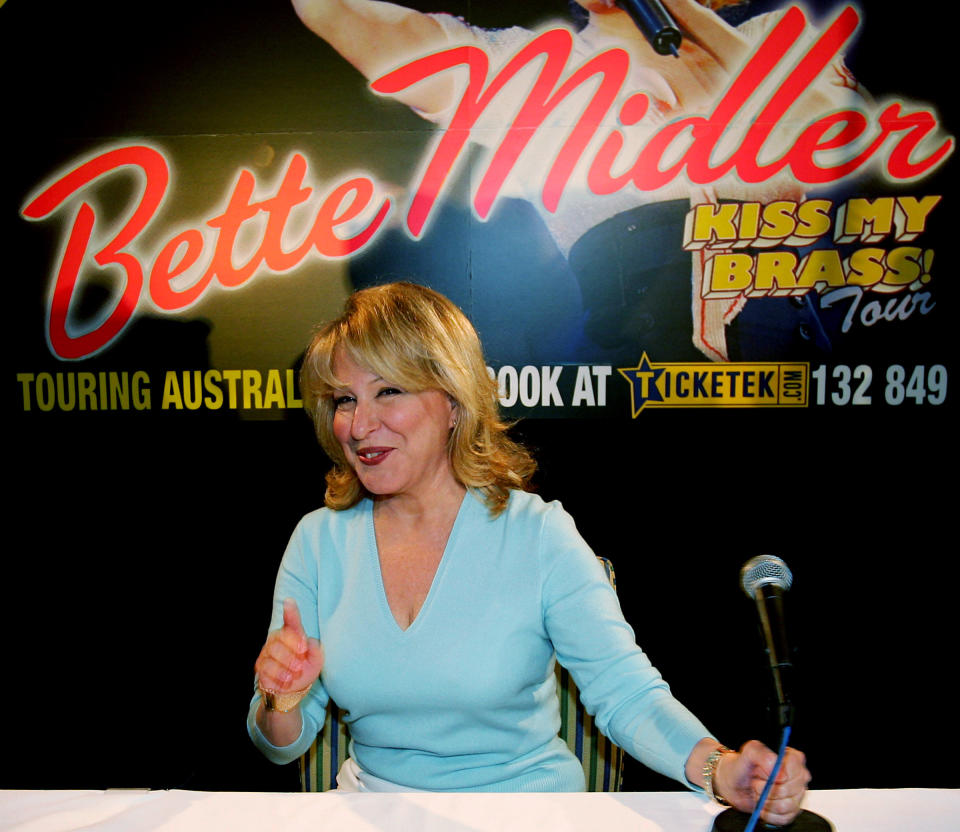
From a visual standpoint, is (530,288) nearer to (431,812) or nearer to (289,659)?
(289,659)

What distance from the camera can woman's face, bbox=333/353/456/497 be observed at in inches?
57.9

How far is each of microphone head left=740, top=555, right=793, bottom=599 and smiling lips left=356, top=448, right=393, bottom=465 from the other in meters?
0.77

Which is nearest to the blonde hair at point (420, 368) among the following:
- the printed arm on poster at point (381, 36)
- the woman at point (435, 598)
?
the woman at point (435, 598)

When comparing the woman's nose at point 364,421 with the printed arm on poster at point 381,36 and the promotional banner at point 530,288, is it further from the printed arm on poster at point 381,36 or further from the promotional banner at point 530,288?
the printed arm on poster at point 381,36

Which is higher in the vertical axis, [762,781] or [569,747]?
[762,781]

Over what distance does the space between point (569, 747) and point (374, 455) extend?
31.0 inches

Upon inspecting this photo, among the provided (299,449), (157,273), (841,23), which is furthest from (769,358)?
(157,273)

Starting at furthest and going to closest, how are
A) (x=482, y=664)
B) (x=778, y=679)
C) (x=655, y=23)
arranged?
(x=655, y=23) < (x=482, y=664) < (x=778, y=679)

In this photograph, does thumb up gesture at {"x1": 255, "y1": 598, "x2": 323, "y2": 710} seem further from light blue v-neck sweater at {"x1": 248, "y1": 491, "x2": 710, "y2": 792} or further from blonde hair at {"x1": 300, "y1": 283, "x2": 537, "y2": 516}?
blonde hair at {"x1": 300, "y1": 283, "x2": 537, "y2": 516}

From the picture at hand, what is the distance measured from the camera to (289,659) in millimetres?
1163

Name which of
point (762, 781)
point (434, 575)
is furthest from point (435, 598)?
point (762, 781)

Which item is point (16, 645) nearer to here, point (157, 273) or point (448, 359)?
point (157, 273)

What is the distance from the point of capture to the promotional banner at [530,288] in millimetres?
2486

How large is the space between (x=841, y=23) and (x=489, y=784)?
8.37ft
